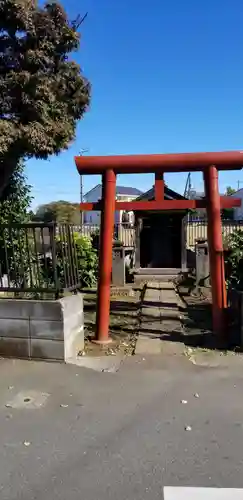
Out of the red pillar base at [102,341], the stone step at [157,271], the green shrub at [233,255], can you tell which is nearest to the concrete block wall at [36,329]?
the red pillar base at [102,341]

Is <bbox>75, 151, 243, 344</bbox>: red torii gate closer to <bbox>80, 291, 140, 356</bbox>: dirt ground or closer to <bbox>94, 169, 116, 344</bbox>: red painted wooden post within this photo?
<bbox>94, 169, 116, 344</bbox>: red painted wooden post

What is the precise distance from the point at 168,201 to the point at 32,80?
5977mm

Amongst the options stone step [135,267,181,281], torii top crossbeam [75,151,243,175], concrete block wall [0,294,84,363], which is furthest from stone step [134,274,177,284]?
concrete block wall [0,294,84,363]

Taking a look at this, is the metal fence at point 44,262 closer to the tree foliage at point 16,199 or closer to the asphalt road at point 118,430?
A: the asphalt road at point 118,430

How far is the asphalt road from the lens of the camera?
2.72 metres

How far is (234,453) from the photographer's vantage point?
305 cm

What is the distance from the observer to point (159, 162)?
20.1 ft

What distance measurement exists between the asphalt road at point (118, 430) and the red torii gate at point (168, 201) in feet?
4.08

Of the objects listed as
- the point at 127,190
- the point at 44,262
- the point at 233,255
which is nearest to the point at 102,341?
the point at 44,262

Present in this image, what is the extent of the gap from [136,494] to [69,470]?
512 mm

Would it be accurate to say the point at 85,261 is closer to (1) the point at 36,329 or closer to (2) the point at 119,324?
(2) the point at 119,324

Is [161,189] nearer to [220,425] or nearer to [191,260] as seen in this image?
[220,425]

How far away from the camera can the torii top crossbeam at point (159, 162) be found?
6.02 meters

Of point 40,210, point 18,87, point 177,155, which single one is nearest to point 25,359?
point 177,155
